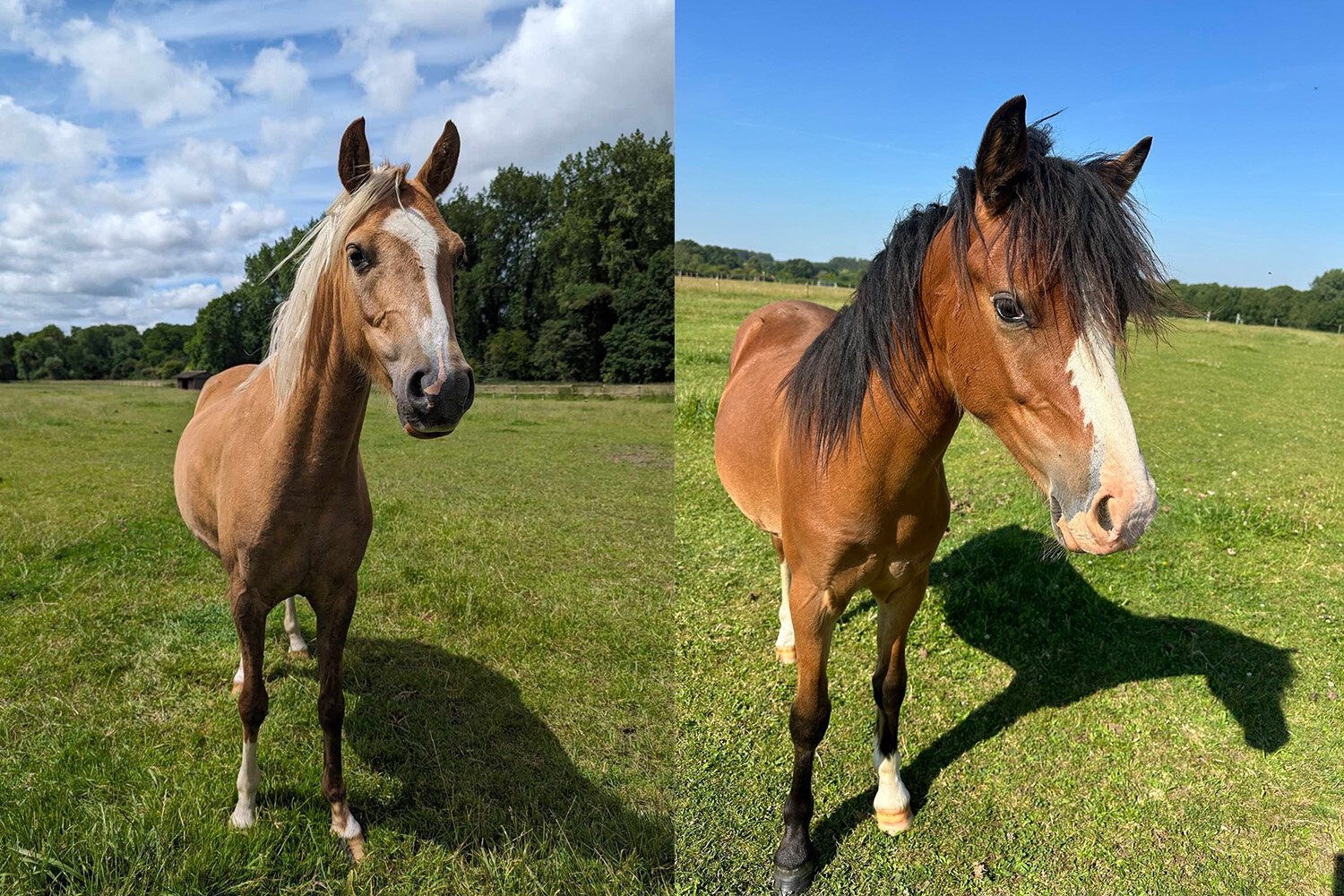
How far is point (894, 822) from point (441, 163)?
314 cm

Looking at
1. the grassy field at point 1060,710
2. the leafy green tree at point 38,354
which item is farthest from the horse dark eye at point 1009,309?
the leafy green tree at point 38,354

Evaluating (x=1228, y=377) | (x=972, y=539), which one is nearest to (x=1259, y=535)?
(x=972, y=539)

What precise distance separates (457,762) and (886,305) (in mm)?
2755

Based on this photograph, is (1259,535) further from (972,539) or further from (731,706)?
(731,706)

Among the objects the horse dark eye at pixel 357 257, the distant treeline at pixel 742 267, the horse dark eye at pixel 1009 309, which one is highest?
the distant treeline at pixel 742 267

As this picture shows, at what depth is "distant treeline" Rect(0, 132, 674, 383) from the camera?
29172mm

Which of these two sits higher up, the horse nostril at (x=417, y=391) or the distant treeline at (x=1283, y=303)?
the distant treeline at (x=1283, y=303)

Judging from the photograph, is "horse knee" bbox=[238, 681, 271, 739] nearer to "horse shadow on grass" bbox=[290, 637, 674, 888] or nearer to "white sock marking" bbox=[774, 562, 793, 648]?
"horse shadow on grass" bbox=[290, 637, 674, 888]

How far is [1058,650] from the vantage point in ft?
12.6

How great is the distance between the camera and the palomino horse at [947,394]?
4.92ft

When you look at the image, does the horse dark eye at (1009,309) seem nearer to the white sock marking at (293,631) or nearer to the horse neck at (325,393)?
the horse neck at (325,393)

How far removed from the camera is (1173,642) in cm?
385

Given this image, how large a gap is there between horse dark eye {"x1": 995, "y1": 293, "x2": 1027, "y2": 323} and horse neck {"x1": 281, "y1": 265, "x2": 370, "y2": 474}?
195 cm

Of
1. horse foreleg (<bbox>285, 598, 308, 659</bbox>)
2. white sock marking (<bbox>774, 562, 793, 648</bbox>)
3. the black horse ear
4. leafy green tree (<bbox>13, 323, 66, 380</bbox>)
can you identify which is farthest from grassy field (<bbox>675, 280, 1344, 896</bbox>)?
leafy green tree (<bbox>13, 323, 66, 380</bbox>)
